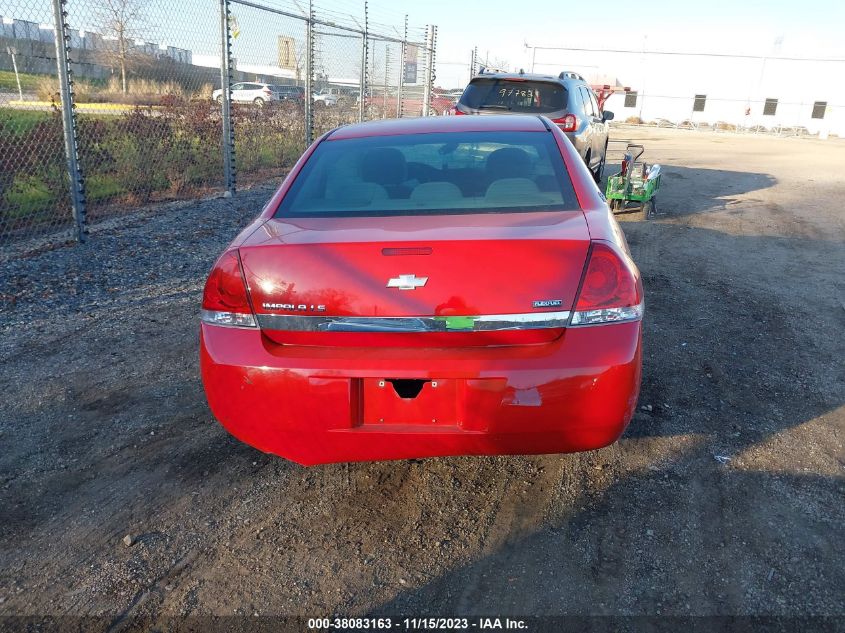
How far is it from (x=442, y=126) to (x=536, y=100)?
685cm

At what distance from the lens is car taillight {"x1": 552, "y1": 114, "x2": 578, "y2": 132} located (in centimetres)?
980

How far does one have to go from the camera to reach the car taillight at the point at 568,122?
9797 mm

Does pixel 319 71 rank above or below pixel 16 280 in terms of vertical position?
above

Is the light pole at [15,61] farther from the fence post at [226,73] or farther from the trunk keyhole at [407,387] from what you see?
the trunk keyhole at [407,387]

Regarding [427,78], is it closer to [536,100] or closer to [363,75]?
[363,75]

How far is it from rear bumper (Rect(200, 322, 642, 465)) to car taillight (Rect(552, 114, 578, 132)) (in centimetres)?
769

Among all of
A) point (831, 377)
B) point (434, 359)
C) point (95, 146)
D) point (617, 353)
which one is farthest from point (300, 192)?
point (95, 146)

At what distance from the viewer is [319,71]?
13.6m

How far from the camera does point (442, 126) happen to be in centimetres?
394

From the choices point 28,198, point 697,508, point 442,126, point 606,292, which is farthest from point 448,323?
point 28,198

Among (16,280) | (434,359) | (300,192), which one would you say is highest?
(300,192)

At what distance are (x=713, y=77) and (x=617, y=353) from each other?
49923 mm

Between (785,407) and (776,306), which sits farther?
(776,306)

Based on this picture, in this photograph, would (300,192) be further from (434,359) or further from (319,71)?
(319,71)
